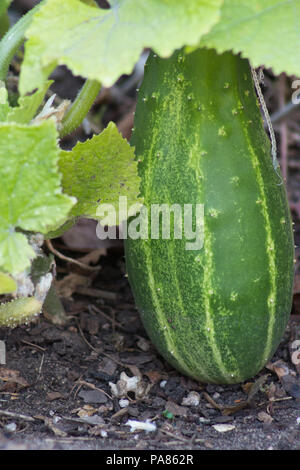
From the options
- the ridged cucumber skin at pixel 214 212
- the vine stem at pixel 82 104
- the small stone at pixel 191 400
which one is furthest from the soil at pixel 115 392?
the vine stem at pixel 82 104

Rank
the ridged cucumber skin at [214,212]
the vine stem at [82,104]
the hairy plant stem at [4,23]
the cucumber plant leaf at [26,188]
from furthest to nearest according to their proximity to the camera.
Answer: the hairy plant stem at [4,23] → the vine stem at [82,104] → the ridged cucumber skin at [214,212] → the cucumber plant leaf at [26,188]

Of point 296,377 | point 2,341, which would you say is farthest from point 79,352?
point 296,377

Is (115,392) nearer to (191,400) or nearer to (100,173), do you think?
(191,400)

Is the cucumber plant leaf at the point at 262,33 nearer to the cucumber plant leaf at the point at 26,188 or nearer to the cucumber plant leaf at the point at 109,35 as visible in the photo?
the cucumber plant leaf at the point at 109,35

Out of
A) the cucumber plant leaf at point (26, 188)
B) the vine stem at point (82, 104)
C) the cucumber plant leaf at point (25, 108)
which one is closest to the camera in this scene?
the cucumber plant leaf at point (26, 188)

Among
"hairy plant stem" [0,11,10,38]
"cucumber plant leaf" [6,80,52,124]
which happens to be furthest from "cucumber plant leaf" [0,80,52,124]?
"hairy plant stem" [0,11,10,38]

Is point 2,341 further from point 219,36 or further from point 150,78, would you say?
point 219,36

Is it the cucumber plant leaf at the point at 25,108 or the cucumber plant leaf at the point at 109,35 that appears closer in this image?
the cucumber plant leaf at the point at 109,35
